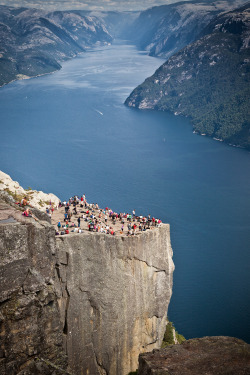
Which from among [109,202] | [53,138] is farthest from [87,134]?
[109,202]

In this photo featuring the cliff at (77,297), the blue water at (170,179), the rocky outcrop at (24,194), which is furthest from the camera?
the blue water at (170,179)

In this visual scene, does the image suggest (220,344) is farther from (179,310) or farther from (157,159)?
(157,159)

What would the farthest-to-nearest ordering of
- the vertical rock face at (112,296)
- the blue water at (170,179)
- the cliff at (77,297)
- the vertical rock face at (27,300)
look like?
the blue water at (170,179), the vertical rock face at (112,296), the cliff at (77,297), the vertical rock face at (27,300)

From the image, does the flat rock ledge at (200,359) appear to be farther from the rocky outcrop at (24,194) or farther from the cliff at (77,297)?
the rocky outcrop at (24,194)

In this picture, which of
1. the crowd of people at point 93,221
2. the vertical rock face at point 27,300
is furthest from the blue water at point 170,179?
the vertical rock face at point 27,300

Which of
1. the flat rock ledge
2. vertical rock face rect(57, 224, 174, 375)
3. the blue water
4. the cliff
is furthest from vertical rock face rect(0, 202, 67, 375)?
the blue water

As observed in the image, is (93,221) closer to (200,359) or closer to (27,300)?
(27,300)
